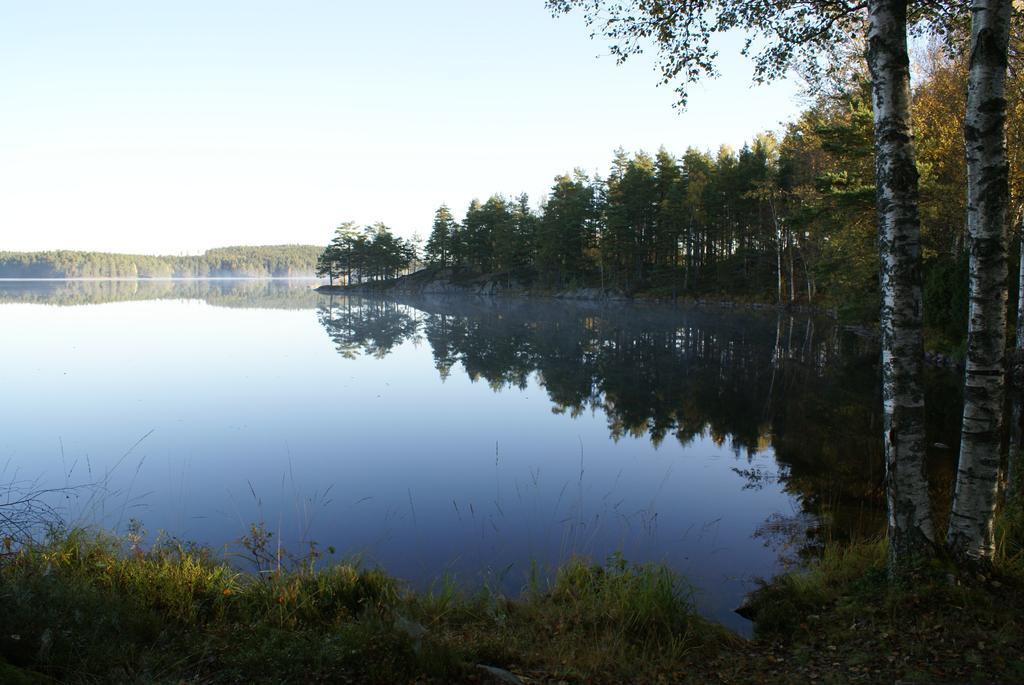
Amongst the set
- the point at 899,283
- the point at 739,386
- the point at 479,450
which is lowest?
the point at 479,450

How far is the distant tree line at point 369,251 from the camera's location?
323ft

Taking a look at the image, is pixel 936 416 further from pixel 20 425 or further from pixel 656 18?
pixel 20 425

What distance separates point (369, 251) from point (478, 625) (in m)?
98.6

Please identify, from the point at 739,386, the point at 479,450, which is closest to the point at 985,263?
the point at 479,450

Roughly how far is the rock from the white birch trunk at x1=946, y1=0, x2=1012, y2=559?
12.2 feet

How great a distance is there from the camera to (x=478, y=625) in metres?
5.22

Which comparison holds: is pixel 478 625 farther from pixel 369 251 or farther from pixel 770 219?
pixel 369 251

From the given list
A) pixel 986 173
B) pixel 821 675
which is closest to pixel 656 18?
pixel 986 173

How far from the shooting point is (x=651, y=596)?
211 inches

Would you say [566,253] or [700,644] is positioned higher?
[566,253]

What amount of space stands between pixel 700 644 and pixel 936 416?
11.5m

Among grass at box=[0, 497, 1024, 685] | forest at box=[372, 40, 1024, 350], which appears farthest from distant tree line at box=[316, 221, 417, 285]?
grass at box=[0, 497, 1024, 685]

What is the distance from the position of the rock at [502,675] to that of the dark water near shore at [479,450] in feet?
7.73

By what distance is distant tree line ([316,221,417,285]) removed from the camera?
98312mm
